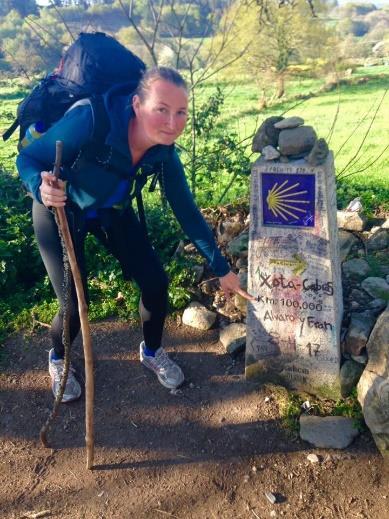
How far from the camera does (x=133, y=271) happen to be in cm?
324

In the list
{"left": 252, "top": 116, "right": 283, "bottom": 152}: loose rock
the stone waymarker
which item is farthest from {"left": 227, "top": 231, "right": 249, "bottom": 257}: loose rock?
{"left": 252, "top": 116, "right": 283, "bottom": 152}: loose rock

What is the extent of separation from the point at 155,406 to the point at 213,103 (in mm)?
3346

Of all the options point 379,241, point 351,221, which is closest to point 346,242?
point 379,241

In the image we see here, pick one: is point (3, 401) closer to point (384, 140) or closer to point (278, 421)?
point (278, 421)

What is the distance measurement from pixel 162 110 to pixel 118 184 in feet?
1.66

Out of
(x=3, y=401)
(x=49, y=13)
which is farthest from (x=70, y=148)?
(x=49, y=13)

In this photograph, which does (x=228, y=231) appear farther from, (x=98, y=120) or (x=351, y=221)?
(x=98, y=120)

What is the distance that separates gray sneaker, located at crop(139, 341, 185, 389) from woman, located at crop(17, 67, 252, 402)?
304 mm

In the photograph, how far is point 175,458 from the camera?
3182 millimetres

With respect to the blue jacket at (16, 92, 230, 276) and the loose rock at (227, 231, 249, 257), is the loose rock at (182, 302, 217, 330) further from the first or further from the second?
the blue jacket at (16, 92, 230, 276)

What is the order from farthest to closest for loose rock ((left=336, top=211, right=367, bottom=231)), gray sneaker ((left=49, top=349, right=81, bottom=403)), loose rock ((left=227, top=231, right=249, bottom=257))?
loose rock ((left=336, top=211, right=367, bottom=231)) → loose rock ((left=227, top=231, right=249, bottom=257)) → gray sneaker ((left=49, top=349, right=81, bottom=403))

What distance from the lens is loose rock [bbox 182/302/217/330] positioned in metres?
4.27

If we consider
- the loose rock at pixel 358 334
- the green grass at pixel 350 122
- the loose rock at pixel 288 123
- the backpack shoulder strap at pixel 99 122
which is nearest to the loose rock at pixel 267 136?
the loose rock at pixel 288 123

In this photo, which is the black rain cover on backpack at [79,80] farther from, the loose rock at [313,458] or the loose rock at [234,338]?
the loose rock at [313,458]
